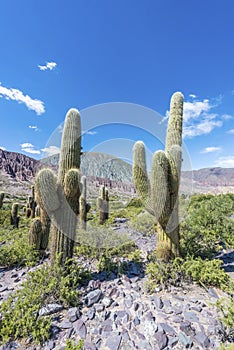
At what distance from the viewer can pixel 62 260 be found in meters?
3.43

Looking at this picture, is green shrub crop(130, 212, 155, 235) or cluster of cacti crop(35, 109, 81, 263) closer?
cluster of cacti crop(35, 109, 81, 263)

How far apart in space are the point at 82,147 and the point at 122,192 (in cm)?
2614

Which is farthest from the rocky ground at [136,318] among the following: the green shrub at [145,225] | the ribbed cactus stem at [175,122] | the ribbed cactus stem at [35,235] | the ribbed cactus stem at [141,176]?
the green shrub at [145,225]

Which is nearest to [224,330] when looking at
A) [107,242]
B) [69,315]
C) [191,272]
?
[191,272]

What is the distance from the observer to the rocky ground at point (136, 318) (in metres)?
2.15

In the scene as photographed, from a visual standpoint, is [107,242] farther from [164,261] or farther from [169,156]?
[169,156]

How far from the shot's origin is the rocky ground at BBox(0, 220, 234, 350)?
2.15m

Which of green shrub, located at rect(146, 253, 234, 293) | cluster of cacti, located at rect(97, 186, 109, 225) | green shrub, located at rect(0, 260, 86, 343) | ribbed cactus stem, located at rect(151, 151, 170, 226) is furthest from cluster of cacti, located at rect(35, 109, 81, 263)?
cluster of cacti, located at rect(97, 186, 109, 225)

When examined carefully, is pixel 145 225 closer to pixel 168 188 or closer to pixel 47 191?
pixel 168 188

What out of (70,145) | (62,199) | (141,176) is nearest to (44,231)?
(62,199)

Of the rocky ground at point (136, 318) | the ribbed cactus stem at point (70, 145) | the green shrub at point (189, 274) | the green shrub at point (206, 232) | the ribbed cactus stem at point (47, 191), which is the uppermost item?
the ribbed cactus stem at point (70, 145)

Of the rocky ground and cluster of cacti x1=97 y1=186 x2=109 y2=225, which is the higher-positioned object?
cluster of cacti x1=97 y1=186 x2=109 y2=225

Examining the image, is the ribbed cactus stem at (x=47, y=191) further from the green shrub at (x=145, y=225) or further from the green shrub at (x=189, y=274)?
the green shrub at (x=145, y=225)

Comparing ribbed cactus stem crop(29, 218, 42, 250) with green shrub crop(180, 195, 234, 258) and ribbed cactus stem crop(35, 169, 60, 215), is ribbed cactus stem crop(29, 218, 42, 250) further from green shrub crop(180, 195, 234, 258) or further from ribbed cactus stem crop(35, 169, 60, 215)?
green shrub crop(180, 195, 234, 258)
